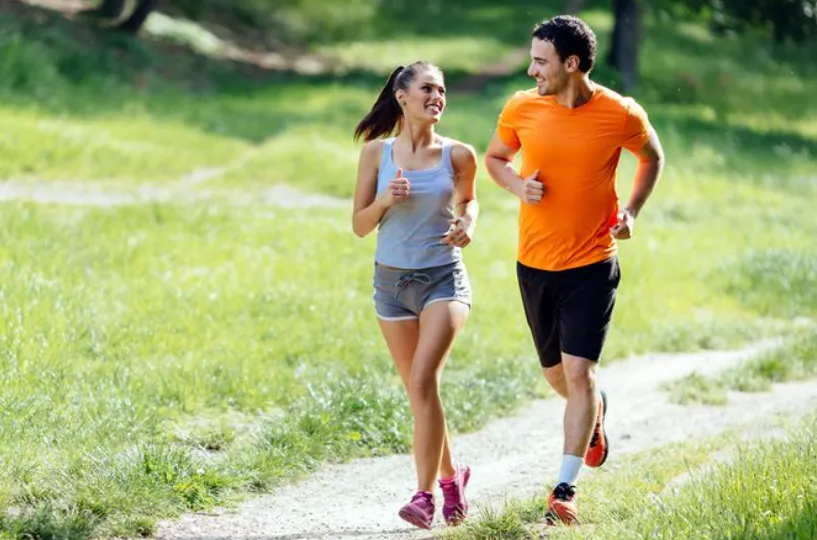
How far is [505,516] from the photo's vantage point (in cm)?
622

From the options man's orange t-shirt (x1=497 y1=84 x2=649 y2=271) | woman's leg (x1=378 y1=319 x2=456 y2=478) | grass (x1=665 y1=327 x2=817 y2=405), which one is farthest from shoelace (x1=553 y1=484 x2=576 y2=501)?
grass (x1=665 y1=327 x2=817 y2=405)

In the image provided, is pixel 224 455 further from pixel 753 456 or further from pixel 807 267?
pixel 807 267

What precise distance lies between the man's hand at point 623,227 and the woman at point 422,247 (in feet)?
2.11

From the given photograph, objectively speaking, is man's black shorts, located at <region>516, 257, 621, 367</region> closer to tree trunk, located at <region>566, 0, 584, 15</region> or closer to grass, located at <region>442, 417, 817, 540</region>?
grass, located at <region>442, 417, 817, 540</region>

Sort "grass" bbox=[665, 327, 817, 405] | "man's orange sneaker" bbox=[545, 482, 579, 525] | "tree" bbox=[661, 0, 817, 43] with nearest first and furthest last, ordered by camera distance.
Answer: "man's orange sneaker" bbox=[545, 482, 579, 525] < "grass" bbox=[665, 327, 817, 405] < "tree" bbox=[661, 0, 817, 43]

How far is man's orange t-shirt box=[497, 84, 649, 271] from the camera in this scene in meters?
6.64

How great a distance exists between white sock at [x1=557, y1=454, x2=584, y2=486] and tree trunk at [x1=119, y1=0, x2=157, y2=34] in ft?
81.2

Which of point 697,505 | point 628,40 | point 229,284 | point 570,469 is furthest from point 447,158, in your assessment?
point 628,40

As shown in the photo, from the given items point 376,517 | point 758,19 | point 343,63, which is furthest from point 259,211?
point 343,63

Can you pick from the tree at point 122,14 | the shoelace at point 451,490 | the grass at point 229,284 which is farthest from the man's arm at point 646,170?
the tree at point 122,14

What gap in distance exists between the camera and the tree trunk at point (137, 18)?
97.9ft

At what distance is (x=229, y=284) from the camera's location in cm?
1231

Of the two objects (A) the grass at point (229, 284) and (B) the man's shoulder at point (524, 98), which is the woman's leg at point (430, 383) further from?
(A) the grass at point (229, 284)

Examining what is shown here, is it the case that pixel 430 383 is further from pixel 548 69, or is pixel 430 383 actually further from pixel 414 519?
pixel 548 69
